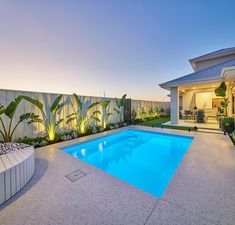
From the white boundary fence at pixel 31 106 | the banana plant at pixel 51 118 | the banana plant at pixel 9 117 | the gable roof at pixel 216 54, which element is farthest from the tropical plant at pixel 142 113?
the banana plant at pixel 9 117

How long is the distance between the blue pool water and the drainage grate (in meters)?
1.08

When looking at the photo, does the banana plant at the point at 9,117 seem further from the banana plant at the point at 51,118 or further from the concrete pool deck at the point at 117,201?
the concrete pool deck at the point at 117,201

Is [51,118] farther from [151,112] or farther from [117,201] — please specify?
[151,112]

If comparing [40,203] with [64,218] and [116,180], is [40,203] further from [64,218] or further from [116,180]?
[116,180]

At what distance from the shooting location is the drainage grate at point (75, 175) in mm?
3076

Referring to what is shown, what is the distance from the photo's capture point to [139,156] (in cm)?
546

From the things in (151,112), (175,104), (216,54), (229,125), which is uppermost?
(216,54)

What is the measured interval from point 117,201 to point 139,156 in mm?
3391

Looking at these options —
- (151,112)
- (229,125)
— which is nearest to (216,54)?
(151,112)

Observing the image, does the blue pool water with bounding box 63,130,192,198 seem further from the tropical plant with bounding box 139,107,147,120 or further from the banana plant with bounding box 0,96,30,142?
the tropical plant with bounding box 139,107,147,120

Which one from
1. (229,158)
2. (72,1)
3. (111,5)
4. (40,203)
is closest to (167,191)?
(40,203)

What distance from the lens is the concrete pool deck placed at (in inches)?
72.9

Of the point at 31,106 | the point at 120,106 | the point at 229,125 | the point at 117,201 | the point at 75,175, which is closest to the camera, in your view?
the point at 117,201

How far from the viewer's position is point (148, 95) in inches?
794
